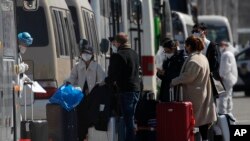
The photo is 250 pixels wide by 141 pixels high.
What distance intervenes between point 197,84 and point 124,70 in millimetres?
1486

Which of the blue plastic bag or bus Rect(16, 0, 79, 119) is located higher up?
bus Rect(16, 0, 79, 119)

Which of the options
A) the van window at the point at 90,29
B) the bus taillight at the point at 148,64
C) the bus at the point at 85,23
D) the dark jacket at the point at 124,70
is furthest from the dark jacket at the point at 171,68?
the bus taillight at the point at 148,64

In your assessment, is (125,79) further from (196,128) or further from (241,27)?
(241,27)

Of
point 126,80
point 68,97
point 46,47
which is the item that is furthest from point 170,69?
point 46,47

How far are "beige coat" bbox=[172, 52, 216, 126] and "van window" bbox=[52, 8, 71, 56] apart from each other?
436 centimetres

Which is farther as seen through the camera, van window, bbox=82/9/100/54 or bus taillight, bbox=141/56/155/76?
bus taillight, bbox=141/56/155/76

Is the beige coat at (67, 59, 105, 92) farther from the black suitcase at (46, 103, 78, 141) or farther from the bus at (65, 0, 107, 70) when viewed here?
the bus at (65, 0, 107, 70)

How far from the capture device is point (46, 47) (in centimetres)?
2089

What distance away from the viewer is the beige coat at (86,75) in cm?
1930

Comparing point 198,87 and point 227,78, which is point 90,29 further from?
point 198,87

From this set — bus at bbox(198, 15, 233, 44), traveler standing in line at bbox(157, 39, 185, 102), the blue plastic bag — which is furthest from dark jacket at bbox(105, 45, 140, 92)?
bus at bbox(198, 15, 233, 44)

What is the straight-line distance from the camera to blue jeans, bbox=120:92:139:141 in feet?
60.2

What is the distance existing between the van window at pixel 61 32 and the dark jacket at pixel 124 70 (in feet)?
9.52

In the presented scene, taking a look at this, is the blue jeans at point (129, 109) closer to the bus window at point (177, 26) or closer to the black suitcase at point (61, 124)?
the black suitcase at point (61, 124)
